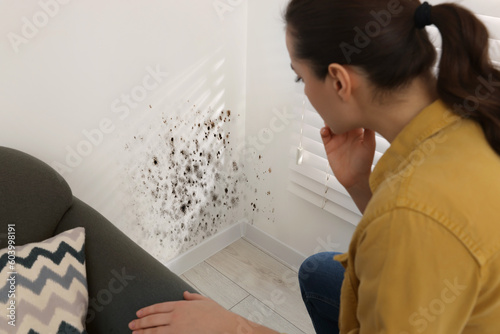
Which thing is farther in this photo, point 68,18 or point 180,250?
point 180,250

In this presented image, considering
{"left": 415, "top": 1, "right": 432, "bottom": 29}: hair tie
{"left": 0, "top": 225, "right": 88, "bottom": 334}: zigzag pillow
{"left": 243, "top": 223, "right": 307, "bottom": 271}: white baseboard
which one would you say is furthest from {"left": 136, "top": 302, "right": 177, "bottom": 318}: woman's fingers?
{"left": 243, "top": 223, "right": 307, "bottom": 271}: white baseboard

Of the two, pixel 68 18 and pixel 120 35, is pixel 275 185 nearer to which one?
pixel 120 35

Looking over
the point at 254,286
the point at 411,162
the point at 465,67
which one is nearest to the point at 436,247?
the point at 411,162

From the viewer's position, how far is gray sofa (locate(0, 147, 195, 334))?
1.11m

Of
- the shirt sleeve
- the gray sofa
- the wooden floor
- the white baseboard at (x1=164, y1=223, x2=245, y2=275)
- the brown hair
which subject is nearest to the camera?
the shirt sleeve

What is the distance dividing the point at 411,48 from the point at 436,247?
15.4 inches

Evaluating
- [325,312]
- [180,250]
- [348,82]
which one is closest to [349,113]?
[348,82]

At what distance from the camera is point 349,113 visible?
984 mm

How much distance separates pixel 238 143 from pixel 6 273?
130cm

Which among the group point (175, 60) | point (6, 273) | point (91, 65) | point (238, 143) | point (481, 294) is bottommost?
point (238, 143)

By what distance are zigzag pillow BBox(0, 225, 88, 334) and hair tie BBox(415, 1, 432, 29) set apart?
0.99 m

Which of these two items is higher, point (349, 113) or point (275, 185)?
point (349, 113)

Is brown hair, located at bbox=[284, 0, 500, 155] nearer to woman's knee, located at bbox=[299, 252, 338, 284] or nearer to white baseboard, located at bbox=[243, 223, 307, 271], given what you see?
woman's knee, located at bbox=[299, 252, 338, 284]

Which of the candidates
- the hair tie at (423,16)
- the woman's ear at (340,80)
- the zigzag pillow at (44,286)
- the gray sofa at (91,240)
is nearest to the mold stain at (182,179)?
the gray sofa at (91,240)
